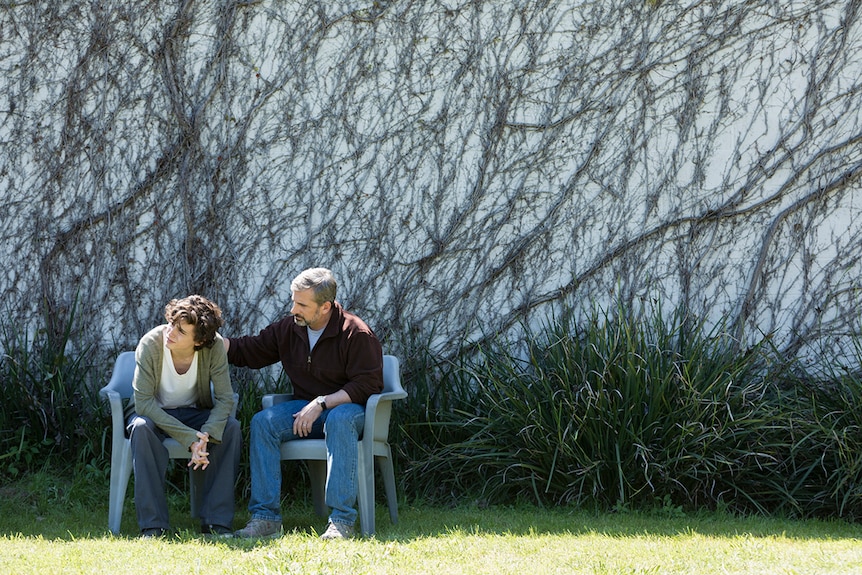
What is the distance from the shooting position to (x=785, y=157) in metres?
4.96

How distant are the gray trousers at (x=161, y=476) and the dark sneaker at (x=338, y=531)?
40 centimetres

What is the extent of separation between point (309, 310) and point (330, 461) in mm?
608

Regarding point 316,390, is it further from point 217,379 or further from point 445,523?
point 445,523

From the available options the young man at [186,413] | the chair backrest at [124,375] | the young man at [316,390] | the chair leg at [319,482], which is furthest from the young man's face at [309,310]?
the chair backrest at [124,375]

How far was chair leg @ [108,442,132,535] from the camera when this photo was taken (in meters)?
3.70

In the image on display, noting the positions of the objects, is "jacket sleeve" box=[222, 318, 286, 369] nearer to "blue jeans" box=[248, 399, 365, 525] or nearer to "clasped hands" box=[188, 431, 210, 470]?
"blue jeans" box=[248, 399, 365, 525]

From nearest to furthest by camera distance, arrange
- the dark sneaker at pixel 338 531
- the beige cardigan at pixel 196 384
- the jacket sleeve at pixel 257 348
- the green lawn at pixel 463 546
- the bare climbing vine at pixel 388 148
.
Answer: the green lawn at pixel 463 546, the dark sneaker at pixel 338 531, the beige cardigan at pixel 196 384, the jacket sleeve at pixel 257 348, the bare climbing vine at pixel 388 148

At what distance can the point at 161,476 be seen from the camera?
3.70 metres

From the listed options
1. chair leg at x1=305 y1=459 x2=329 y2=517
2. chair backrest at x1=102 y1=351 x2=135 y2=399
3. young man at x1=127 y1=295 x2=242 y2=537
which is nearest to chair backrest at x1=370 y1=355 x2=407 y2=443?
chair leg at x1=305 y1=459 x2=329 y2=517

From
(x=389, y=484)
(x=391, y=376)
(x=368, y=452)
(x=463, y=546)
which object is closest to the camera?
(x=463, y=546)

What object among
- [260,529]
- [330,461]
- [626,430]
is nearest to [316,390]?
[330,461]

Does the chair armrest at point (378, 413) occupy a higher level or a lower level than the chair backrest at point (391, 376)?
lower

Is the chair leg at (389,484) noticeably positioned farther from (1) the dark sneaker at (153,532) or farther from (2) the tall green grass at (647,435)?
(1) the dark sneaker at (153,532)

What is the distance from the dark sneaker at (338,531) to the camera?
352 cm
